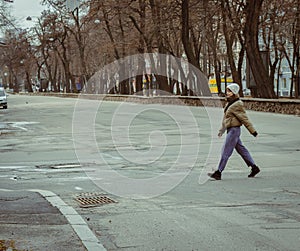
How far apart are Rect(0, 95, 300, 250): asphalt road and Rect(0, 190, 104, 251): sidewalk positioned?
6.3 inches

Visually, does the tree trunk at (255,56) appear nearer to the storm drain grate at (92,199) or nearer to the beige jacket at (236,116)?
the beige jacket at (236,116)

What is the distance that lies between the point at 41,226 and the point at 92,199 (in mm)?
1895

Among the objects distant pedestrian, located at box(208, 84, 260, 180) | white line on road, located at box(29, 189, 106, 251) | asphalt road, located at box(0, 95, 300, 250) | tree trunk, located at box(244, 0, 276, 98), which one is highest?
tree trunk, located at box(244, 0, 276, 98)

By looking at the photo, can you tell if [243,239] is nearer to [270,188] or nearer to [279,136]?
[270,188]

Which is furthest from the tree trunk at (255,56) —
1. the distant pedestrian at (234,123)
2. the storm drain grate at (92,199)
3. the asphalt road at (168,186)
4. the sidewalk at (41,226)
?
the sidewalk at (41,226)

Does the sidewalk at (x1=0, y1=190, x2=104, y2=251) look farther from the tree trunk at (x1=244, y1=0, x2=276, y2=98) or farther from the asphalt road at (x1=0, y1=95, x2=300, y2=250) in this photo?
the tree trunk at (x1=244, y1=0, x2=276, y2=98)

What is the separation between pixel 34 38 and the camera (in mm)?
83938

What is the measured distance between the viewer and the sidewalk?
250 inches

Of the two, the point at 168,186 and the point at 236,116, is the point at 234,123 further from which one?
the point at 168,186

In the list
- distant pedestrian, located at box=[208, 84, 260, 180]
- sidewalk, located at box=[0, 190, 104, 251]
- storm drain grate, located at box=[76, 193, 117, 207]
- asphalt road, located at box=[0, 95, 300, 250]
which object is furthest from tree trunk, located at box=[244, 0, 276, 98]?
sidewalk, located at box=[0, 190, 104, 251]

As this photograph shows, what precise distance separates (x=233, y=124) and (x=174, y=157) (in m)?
3.44

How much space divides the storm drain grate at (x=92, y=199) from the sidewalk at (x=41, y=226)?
31 centimetres

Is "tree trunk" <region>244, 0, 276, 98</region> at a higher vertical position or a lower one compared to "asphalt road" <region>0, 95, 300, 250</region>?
higher

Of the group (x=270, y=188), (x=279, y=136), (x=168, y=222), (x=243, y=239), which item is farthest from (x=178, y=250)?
(x=279, y=136)
